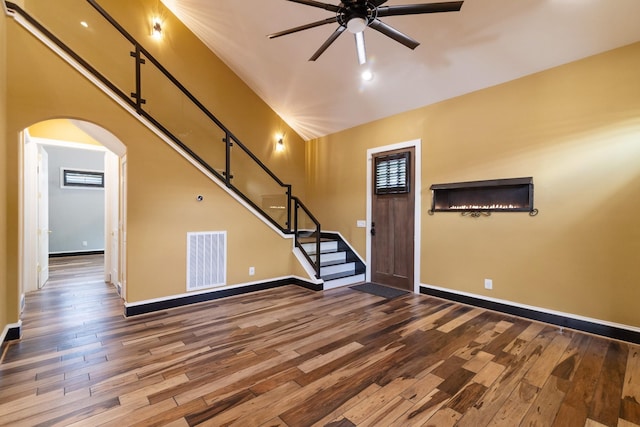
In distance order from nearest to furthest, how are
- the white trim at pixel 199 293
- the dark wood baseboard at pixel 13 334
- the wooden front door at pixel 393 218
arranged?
the dark wood baseboard at pixel 13 334, the white trim at pixel 199 293, the wooden front door at pixel 393 218

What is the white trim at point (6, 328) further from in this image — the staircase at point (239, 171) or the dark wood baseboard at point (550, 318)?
the dark wood baseboard at point (550, 318)

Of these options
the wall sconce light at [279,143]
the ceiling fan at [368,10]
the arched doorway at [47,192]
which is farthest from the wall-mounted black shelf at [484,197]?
the arched doorway at [47,192]

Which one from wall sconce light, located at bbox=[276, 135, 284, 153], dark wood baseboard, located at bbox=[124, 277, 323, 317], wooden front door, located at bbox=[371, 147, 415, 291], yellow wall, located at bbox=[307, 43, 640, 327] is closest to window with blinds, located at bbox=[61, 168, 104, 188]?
wall sconce light, located at bbox=[276, 135, 284, 153]

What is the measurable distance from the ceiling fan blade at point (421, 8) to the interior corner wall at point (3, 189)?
3.60 metres

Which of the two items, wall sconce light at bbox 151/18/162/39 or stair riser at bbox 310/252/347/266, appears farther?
stair riser at bbox 310/252/347/266

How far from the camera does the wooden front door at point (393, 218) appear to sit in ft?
15.8

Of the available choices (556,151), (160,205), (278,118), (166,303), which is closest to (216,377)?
(166,303)

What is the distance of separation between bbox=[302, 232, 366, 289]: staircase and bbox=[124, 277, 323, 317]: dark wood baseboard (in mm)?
431

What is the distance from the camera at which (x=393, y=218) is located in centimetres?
505

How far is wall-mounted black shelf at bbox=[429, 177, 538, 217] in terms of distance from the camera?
3664mm

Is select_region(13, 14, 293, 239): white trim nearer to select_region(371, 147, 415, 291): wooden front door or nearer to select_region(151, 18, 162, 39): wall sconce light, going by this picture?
select_region(371, 147, 415, 291): wooden front door

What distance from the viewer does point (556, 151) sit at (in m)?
3.40

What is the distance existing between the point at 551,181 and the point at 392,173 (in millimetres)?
2243

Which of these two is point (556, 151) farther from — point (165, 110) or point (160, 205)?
point (165, 110)
